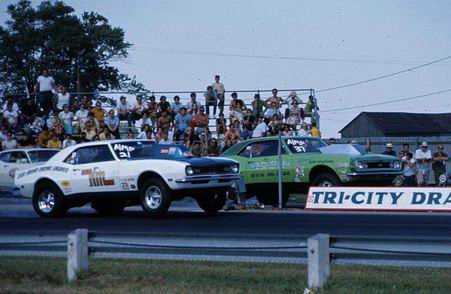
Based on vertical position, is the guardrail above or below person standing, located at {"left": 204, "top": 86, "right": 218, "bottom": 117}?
below

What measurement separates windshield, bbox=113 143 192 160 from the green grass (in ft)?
22.1

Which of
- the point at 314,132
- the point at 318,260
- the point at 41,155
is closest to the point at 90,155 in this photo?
the point at 41,155

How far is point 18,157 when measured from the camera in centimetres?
2616

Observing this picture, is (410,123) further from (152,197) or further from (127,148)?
(152,197)

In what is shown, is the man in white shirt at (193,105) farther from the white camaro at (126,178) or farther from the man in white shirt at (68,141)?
the white camaro at (126,178)

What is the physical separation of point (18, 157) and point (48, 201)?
7.64 m

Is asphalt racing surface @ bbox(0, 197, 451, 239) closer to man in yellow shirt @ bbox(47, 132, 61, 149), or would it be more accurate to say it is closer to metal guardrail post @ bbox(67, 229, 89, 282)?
metal guardrail post @ bbox(67, 229, 89, 282)

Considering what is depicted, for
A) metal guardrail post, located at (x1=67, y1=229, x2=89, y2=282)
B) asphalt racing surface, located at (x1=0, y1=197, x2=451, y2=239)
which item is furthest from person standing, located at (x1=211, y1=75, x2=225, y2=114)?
metal guardrail post, located at (x1=67, y1=229, x2=89, y2=282)

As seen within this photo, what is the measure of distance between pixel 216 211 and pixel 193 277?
8.53m

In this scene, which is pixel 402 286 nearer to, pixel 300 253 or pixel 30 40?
pixel 300 253

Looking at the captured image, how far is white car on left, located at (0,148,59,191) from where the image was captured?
25.8 metres

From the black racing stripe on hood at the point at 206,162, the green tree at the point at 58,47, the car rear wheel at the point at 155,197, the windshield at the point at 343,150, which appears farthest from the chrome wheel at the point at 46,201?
the green tree at the point at 58,47

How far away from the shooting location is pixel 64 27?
52719 millimetres

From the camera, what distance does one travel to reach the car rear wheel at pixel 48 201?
18.7 metres
